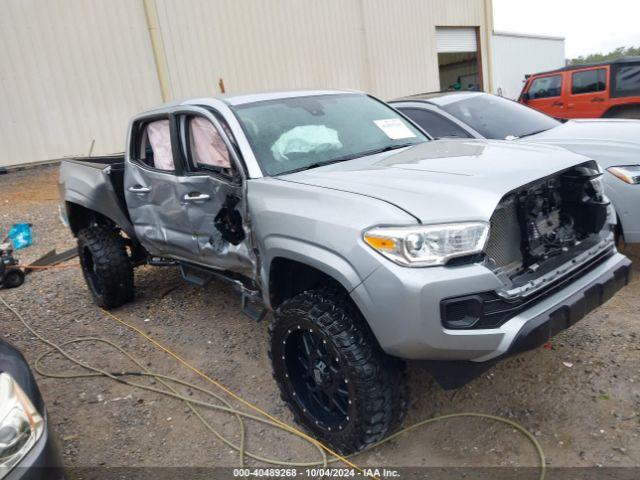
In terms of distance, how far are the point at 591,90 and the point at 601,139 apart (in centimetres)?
618

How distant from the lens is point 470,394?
2926mm

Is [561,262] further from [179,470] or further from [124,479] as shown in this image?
[124,479]

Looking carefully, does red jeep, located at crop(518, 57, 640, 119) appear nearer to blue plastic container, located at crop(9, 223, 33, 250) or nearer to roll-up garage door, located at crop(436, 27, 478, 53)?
blue plastic container, located at crop(9, 223, 33, 250)

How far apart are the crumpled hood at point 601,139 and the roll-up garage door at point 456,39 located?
15.5 m

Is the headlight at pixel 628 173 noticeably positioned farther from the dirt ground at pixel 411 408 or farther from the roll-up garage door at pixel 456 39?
the roll-up garage door at pixel 456 39

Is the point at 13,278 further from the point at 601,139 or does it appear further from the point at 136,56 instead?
the point at 136,56

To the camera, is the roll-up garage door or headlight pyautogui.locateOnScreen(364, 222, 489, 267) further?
the roll-up garage door

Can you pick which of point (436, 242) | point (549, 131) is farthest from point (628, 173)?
point (436, 242)

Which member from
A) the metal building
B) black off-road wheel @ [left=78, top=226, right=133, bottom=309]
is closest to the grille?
black off-road wheel @ [left=78, top=226, right=133, bottom=309]

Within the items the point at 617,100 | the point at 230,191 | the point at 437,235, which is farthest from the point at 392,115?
the point at 617,100

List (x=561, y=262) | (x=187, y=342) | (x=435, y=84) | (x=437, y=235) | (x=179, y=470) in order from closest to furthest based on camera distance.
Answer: (x=437, y=235) < (x=561, y=262) < (x=179, y=470) < (x=187, y=342) < (x=435, y=84)

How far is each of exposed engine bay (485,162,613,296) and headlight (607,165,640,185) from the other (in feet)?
4.30

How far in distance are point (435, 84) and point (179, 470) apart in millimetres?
18104

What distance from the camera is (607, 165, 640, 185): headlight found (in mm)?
3768
